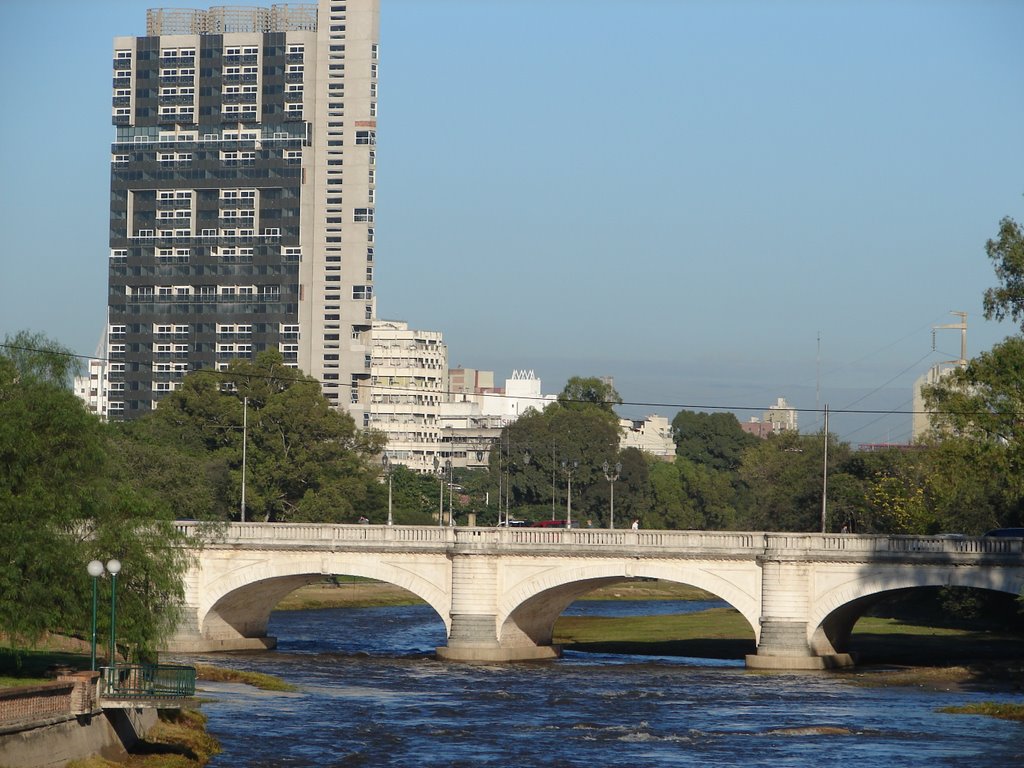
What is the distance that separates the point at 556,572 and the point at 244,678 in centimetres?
→ 1523

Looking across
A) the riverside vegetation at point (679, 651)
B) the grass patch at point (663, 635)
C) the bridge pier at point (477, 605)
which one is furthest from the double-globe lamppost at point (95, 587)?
the grass patch at point (663, 635)

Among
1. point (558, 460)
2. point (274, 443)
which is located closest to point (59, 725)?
point (274, 443)

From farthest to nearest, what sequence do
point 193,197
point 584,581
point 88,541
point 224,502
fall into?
point 193,197 < point 224,502 < point 584,581 < point 88,541

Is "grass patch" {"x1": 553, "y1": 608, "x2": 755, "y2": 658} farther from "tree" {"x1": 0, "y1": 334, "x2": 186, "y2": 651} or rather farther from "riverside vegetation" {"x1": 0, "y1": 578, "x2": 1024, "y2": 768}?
"tree" {"x1": 0, "y1": 334, "x2": 186, "y2": 651}

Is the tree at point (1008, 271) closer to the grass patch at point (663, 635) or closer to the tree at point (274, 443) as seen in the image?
the grass patch at point (663, 635)

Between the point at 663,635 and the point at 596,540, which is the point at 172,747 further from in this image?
the point at 663,635

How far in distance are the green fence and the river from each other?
8.81ft

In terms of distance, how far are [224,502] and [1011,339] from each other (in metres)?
69.7

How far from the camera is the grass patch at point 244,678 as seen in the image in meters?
64.7

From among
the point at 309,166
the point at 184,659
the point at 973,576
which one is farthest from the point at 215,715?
the point at 309,166

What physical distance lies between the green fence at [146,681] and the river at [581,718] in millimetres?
2687

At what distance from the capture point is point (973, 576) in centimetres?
6969

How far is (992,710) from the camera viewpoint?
59312mm

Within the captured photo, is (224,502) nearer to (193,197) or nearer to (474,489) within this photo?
(474,489)
